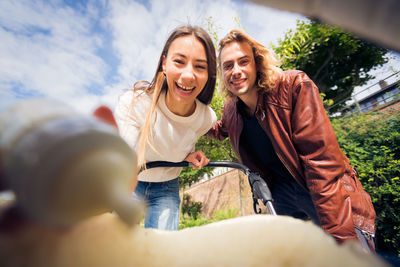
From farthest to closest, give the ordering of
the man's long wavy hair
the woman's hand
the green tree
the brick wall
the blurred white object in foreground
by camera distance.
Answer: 1. the brick wall
2. the green tree
3. the man's long wavy hair
4. the woman's hand
5. the blurred white object in foreground

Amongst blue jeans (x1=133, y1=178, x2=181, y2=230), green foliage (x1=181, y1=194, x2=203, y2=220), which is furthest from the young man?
green foliage (x1=181, y1=194, x2=203, y2=220)

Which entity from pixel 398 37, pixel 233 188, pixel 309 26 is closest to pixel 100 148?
pixel 398 37

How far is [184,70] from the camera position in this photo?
1.81m

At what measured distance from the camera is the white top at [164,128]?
63.4 inches

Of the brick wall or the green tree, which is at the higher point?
the green tree

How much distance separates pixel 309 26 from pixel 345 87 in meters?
4.20

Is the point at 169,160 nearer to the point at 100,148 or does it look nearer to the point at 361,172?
the point at 100,148

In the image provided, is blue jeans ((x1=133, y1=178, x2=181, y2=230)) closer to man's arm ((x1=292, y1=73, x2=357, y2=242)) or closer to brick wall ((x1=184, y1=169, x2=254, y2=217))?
man's arm ((x1=292, y1=73, x2=357, y2=242))

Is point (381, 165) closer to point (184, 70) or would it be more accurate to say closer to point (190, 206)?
point (184, 70)

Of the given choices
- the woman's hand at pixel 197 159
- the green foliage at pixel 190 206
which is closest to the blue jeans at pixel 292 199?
the woman's hand at pixel 197 159

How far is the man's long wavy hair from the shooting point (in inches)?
80.7

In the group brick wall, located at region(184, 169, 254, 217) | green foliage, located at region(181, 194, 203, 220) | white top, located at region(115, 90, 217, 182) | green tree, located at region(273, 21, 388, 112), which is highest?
green tree, located at region(273, 21, 388, 112)

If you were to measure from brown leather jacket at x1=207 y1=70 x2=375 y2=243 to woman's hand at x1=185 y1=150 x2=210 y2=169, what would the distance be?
2.13 ft

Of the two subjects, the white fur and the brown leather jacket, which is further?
the brown leather jacket
